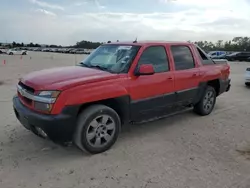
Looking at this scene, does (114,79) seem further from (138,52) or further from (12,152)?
(12,152)

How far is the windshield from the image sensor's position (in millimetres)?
4730

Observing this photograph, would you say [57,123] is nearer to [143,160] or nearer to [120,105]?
[120,105]

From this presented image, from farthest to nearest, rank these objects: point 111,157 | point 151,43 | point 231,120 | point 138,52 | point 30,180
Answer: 1. point 231,120
2. point 151,43
3. point 138,52
4. point 111,157
5. point 30,180

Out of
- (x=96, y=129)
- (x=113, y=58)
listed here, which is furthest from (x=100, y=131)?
(x=113, y=58)

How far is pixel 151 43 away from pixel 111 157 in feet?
7.60

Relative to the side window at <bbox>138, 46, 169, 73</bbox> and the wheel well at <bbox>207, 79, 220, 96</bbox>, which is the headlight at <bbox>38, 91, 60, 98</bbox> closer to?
the side window at <bbox>138, 46, 169, 73</bbox>

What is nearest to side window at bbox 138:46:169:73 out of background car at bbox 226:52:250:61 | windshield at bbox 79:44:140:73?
windshield at bbox 79:44:140:73

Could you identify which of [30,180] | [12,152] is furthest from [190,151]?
[12,152]

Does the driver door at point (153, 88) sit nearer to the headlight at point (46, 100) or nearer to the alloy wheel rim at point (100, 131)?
the alloy wheel rim at point (100, 131)

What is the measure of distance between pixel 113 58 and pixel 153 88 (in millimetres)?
940

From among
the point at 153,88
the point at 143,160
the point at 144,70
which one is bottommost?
the point at 143,160

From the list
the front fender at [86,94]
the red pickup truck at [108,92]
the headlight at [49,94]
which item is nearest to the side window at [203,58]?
the red pickup truck at [108,92]

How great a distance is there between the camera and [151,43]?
205 inches

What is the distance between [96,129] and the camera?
4.27 m
